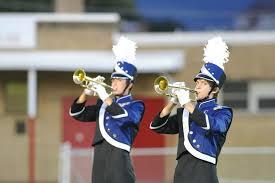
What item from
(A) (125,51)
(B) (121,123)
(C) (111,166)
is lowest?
(C) (111,166)

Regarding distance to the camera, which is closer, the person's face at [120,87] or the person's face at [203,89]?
the person's face at [203,89]

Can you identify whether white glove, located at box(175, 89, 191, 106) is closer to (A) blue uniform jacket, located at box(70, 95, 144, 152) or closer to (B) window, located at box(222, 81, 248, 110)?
(A) blue uniform jacket, located at box(70, 95, 144, 152)

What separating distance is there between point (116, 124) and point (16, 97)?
1019cm

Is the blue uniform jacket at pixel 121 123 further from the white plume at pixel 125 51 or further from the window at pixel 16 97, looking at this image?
the window at pixel 16 97

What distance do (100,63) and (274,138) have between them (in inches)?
157

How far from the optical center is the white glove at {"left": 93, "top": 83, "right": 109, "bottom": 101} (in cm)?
737

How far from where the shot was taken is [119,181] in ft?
24.6

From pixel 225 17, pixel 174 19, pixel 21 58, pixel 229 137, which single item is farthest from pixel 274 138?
pixel 174 19

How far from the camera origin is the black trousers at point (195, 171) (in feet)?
22.3

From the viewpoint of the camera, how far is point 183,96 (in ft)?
21.6

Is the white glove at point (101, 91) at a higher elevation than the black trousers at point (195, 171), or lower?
higher

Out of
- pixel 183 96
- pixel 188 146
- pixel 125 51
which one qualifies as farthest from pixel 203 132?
pixel 125 51

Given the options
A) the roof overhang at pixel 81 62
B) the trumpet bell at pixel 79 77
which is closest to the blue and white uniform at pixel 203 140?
the trumpet bell at pixel 79 77

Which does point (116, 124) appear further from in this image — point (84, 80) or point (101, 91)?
point (84, 80)
